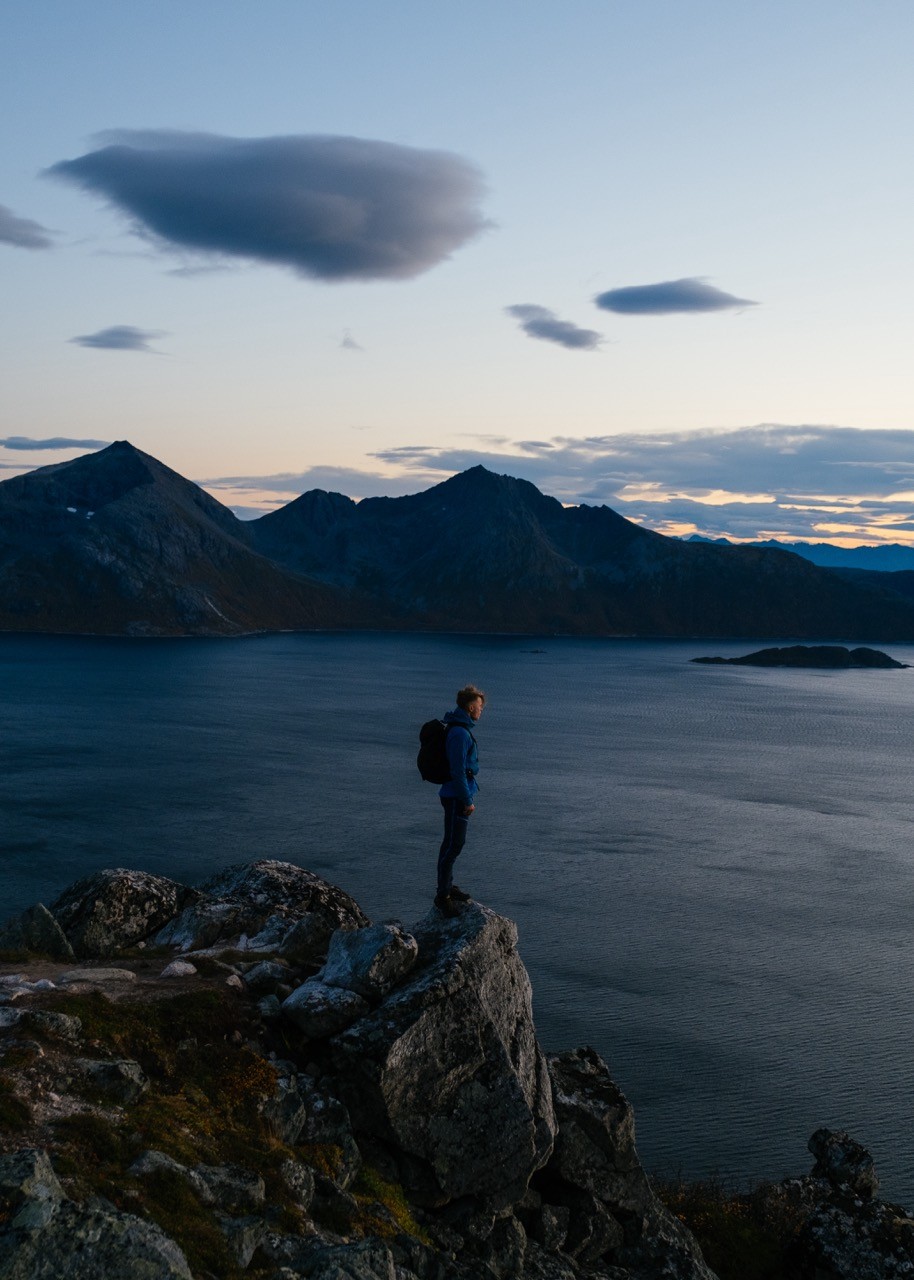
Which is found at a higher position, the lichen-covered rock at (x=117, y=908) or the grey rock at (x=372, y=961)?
the grey rock at (x=372, y=961)

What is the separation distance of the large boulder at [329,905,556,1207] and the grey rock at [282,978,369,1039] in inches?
9.3

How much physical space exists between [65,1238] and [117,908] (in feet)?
47.3

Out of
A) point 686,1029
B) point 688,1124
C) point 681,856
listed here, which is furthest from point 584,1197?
point 681,856

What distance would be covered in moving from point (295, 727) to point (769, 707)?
268 ft

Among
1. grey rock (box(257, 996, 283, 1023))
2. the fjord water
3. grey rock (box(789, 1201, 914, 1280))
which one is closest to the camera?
grey rock (box(257, 996, 283, 1023))

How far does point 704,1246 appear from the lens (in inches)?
854

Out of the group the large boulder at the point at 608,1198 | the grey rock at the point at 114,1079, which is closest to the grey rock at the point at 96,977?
the grey rock at the point at 114,1079

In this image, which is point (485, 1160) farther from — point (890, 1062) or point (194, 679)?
point (194, 679)

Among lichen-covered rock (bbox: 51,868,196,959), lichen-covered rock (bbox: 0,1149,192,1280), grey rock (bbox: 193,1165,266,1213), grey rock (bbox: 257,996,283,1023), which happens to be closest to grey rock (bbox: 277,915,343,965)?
grey rock (bbox: 257,996,283,1023)

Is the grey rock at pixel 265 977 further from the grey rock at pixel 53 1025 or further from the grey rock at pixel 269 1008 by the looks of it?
the grey rock at pixel 53 1025

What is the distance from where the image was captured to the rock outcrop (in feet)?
39.1

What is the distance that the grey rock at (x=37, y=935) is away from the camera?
20.8 m

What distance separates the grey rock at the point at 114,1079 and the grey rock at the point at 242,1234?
2339 millimetres

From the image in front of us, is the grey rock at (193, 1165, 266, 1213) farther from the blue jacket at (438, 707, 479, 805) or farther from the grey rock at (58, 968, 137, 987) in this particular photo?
the blue jacket at (438, 707, 479, 805)
